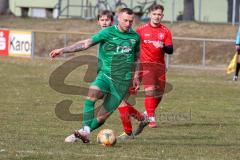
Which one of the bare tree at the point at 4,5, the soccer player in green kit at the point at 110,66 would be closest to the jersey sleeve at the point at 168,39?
the soccer player in green kit at the point at 110,66

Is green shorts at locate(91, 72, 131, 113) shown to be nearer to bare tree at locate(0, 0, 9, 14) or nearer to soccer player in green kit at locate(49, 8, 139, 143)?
soccer player in green kit at locate(49, 8, 139, 143)

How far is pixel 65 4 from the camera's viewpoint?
50.6 metres

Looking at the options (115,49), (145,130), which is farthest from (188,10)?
(115,49)

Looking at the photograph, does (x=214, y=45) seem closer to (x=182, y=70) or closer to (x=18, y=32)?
(x=182, y=70)

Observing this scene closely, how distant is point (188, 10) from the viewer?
147 ft

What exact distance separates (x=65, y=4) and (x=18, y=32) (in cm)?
1689

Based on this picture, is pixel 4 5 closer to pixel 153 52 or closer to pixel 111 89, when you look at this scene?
pixel 153 52

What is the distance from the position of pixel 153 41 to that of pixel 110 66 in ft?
9.70

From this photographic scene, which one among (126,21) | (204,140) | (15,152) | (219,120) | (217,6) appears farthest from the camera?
(217,6)

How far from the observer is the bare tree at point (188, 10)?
146 ft

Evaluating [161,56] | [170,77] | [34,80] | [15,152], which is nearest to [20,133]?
[15,152]

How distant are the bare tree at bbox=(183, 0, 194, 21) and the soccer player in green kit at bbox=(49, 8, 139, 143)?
32489 millimetres

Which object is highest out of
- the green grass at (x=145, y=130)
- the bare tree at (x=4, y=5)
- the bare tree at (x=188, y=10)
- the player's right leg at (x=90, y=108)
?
the player's right leg at (x=90, y=108)
